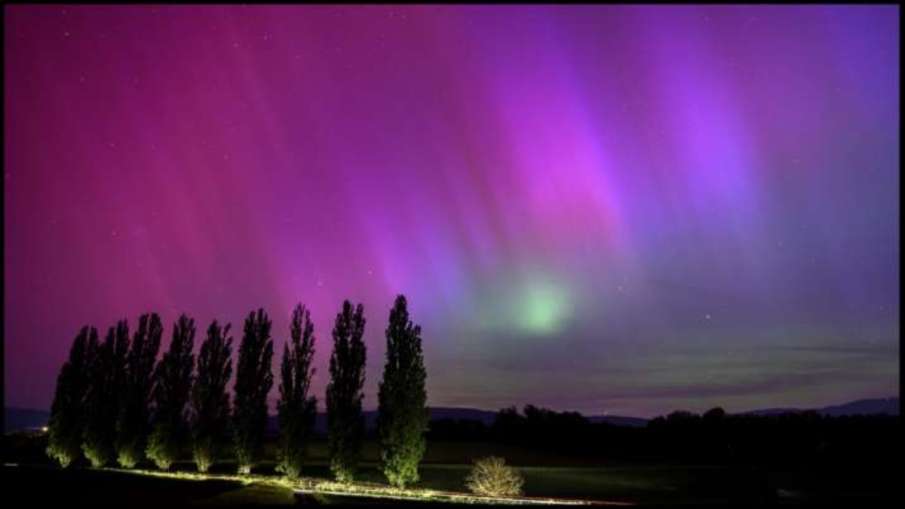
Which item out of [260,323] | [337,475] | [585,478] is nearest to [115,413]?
[260,323]

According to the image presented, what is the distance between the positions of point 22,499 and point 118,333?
99.7ft

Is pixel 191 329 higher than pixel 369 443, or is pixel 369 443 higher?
pixel 191 329

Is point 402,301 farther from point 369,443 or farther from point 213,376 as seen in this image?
point 369,443

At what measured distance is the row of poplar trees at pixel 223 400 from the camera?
38.3m

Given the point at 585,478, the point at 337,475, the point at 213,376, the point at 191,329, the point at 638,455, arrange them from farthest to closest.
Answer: the point at 638,455, the point at 191,329, the point at 213,376, the point at 585,478, the point at 337,475

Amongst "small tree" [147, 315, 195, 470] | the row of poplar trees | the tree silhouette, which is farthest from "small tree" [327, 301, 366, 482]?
the tree silhouette

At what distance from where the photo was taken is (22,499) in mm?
24609

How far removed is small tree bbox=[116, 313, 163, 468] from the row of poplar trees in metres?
0.07

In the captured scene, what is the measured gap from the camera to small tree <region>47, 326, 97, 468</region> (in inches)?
1864

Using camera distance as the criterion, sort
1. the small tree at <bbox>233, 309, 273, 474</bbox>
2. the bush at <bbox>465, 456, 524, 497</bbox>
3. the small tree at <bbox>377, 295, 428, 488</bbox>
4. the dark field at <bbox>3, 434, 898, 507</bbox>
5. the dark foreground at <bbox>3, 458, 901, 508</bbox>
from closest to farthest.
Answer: the dark foreground at <bbox>3, 458, 901, 508</bbox>
the dark field at <bbox>3, 434, 898, 507</bbox>
the bush at <bbox>465, 456, 524, 497</bbox>
the small tree at <bbox>377, 295, 428, 488</bbox>
the small tree at <bbox>233, 309, 273, 474</bbox>

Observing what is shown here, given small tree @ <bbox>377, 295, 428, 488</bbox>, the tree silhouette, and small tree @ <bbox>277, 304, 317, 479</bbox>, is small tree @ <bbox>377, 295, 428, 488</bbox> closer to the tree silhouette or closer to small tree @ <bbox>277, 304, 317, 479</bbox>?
small tree @ <bbox>277, 304, 317, 479</bbox>

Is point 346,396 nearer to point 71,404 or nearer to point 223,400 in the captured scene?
point 223,400

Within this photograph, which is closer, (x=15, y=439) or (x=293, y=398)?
(x=293, y=398)

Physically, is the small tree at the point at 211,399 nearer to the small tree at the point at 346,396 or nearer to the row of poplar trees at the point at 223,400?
the row of poplar trees at the point at 223,400
